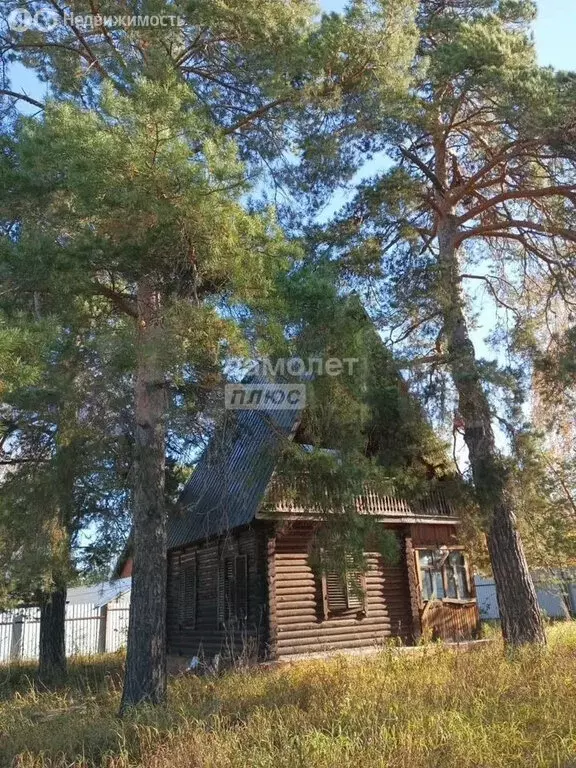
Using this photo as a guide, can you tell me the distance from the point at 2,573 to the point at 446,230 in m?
11.8

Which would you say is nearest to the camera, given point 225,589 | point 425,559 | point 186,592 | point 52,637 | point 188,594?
point 52,637

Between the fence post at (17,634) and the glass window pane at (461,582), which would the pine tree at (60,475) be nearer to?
the fence post at (17,634)

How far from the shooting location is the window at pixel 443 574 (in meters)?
16.6

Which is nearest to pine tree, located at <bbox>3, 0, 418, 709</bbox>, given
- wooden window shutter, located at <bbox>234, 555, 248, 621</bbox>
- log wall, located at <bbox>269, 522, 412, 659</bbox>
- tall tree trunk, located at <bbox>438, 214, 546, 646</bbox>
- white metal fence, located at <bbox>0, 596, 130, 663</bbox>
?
tall tree trunk, located at <bbox>438, 214, 546, 646</bbox>

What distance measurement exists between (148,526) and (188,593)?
9.78 m

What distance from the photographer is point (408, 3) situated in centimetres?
1011

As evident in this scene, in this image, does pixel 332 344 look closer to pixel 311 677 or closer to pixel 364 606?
pixel 311 677

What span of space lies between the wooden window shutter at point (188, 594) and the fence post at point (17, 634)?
20.4 ft

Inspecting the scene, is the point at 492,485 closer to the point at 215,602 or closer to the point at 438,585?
the point at 438,585

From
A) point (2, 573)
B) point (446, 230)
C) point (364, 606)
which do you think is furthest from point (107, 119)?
point (364, 606)

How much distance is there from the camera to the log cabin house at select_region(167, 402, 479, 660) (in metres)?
13.1

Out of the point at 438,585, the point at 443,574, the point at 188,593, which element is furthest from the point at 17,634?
the point at 443,574

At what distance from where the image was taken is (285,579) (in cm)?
1381

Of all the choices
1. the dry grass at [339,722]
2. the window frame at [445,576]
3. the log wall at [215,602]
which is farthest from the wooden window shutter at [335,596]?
the dry grass at [339,722]
